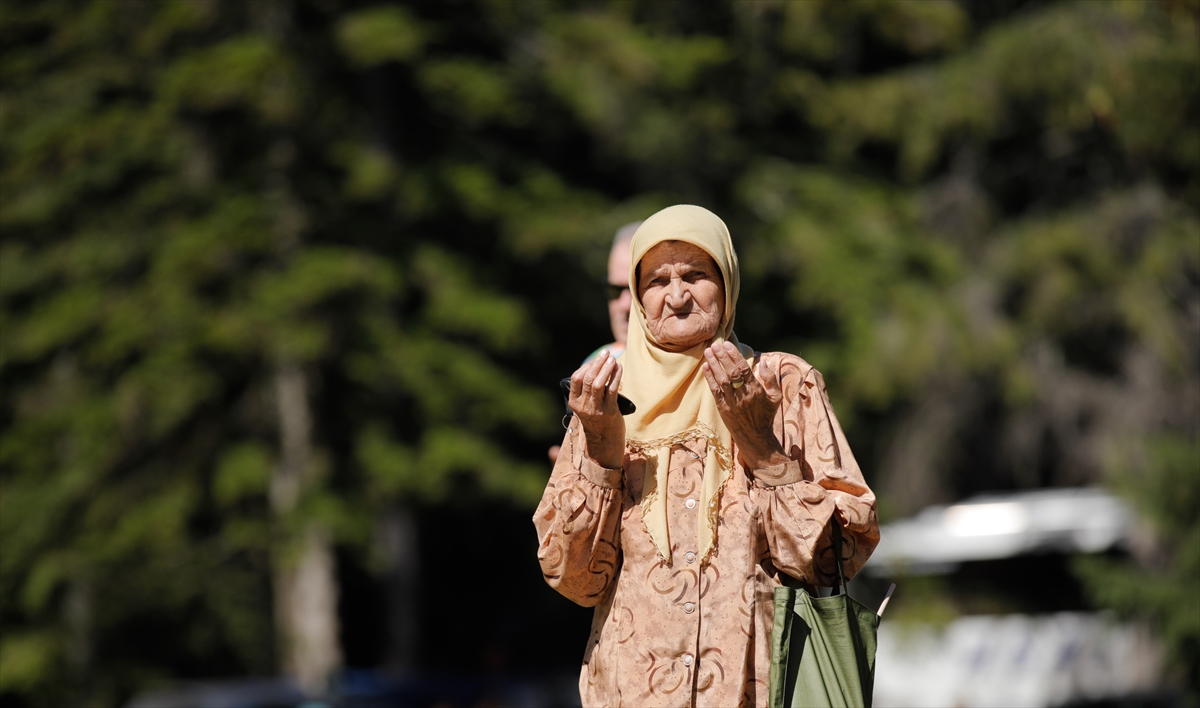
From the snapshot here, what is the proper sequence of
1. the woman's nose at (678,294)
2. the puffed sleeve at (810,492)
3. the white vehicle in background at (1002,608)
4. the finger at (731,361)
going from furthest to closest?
1. the white vehicle in background at (1002,608)
2. the woman's nose at (678,294)
3. the puffed sleeve at (810,492)
4. the finger at (731,361)

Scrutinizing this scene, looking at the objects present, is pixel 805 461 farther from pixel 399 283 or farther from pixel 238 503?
pixel 238 503

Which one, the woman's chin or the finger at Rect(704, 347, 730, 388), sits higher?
the woman's chin

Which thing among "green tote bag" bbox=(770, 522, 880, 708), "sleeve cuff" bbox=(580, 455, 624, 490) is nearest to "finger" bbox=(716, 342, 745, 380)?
"sleeve cuff" bbox=(580, 455, 624, 490)

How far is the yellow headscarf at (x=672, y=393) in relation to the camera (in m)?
3.13

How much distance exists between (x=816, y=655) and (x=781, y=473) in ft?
1.35

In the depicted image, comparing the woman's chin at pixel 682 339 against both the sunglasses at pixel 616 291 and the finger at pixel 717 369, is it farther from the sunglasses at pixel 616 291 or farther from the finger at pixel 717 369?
the sunglasses at pixel 616 291

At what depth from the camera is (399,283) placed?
13.9 meters

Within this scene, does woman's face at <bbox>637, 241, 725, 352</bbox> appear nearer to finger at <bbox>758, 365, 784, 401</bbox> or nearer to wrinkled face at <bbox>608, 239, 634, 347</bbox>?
finger at <bbox>758, 365, 784, 401</bbox>

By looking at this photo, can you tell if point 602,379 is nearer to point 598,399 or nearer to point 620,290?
point 598,399

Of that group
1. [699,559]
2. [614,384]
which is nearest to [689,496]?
[699,559]

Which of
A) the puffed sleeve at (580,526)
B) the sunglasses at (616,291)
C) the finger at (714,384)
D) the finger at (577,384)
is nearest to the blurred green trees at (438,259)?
the sunglasses at (616,291)

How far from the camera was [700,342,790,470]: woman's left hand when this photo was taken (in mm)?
2863

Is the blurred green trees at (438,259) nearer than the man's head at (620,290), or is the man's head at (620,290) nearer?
the man's head at (620,290)

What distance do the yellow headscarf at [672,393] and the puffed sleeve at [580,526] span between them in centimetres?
11
